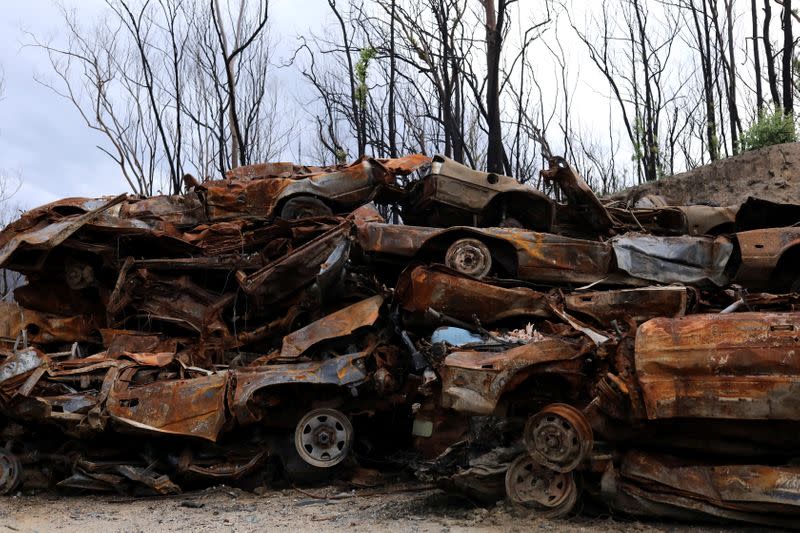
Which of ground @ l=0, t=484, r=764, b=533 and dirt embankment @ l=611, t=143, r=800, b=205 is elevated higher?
dirt embankment @ l=611, t=143, r=800, b=205

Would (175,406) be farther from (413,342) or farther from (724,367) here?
(724,367)

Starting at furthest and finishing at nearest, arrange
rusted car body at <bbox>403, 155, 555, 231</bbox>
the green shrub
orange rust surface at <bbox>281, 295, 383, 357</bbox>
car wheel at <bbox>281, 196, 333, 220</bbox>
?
the green shrub < car wheel at <bbox>281, 196, 333, 220</bbox> < rusted car body at <bbox>403, 155, 555, 231</bbox> < orange rust surface at <bbox>281, 295, 383, 357</bbox>

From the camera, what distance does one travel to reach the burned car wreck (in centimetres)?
521

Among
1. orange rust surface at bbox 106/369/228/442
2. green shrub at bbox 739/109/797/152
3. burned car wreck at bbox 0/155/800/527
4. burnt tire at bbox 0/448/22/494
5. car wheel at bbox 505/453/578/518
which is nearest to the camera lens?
burned car wreck at bbox 0/155/800/527

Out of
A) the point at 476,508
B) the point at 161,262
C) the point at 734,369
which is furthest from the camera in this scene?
the point at 161,262

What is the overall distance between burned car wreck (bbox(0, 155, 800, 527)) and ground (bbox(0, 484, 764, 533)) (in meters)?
0.21

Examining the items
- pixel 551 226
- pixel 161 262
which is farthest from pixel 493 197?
pixel 161 262

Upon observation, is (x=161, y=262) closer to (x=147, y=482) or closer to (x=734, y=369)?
(x=147, y=482)

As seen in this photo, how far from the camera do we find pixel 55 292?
35.7ft

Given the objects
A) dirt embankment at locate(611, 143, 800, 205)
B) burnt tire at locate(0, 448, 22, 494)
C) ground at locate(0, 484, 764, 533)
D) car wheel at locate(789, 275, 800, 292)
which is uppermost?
dirt embankment at locate(611, 143, 800, 205)

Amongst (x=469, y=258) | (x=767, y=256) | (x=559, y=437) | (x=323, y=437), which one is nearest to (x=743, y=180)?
(x=767, y=256)

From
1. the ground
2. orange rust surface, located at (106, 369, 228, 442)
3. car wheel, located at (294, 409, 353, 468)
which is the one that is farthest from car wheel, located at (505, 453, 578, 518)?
orange rust surface, located at (106, 369, 228, 442)

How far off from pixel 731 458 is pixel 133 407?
→ 234 inches

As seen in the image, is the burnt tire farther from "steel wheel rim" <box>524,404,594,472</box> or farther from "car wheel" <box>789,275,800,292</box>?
"car wheel" <box>789,275,800,292</box>
